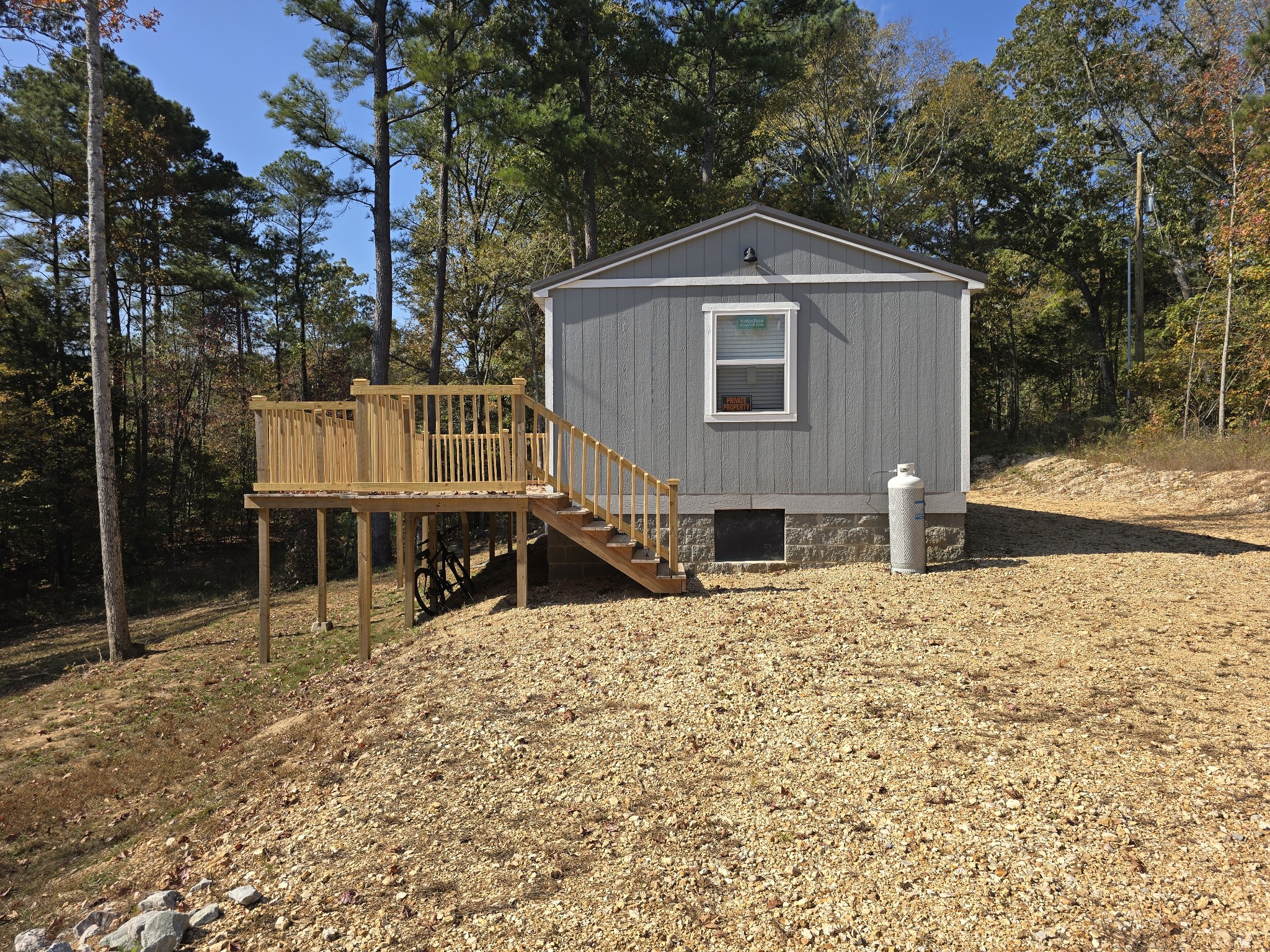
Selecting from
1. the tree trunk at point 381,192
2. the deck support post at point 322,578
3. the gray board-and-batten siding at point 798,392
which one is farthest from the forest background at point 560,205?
the gray board-and-batten siding at point 798,392

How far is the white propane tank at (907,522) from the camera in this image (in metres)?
7.79

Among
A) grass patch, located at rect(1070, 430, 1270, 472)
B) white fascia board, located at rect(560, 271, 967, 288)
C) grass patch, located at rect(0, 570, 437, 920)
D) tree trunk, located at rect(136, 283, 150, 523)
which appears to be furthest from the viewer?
tree trunk, located at rect(136, 283, 150, 523)

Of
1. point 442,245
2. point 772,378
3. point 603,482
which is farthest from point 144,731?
point 442,245

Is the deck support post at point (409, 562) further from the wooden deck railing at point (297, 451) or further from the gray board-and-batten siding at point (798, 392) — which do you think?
the gray board-and-batten siding at point (798, 392)

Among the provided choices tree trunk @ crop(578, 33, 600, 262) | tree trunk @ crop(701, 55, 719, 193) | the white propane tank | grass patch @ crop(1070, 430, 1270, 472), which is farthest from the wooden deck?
grass patch @ crop(1070, 430, 1270, 472)

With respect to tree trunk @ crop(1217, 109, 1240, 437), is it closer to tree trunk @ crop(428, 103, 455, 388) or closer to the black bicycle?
the black bicycle

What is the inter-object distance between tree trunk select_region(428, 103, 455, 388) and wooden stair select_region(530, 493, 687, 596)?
974 centimetres

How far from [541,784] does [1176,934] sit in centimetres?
279

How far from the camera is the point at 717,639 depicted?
5.84 metres

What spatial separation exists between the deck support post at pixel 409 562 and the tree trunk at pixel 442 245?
26.8 feet

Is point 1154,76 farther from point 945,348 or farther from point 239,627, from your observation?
point 239,627

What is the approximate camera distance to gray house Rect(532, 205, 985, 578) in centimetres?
849

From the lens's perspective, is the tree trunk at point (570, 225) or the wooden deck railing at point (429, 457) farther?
the tree trunk at point (570, 225)

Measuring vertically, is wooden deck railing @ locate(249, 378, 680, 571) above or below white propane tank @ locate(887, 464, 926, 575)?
above
